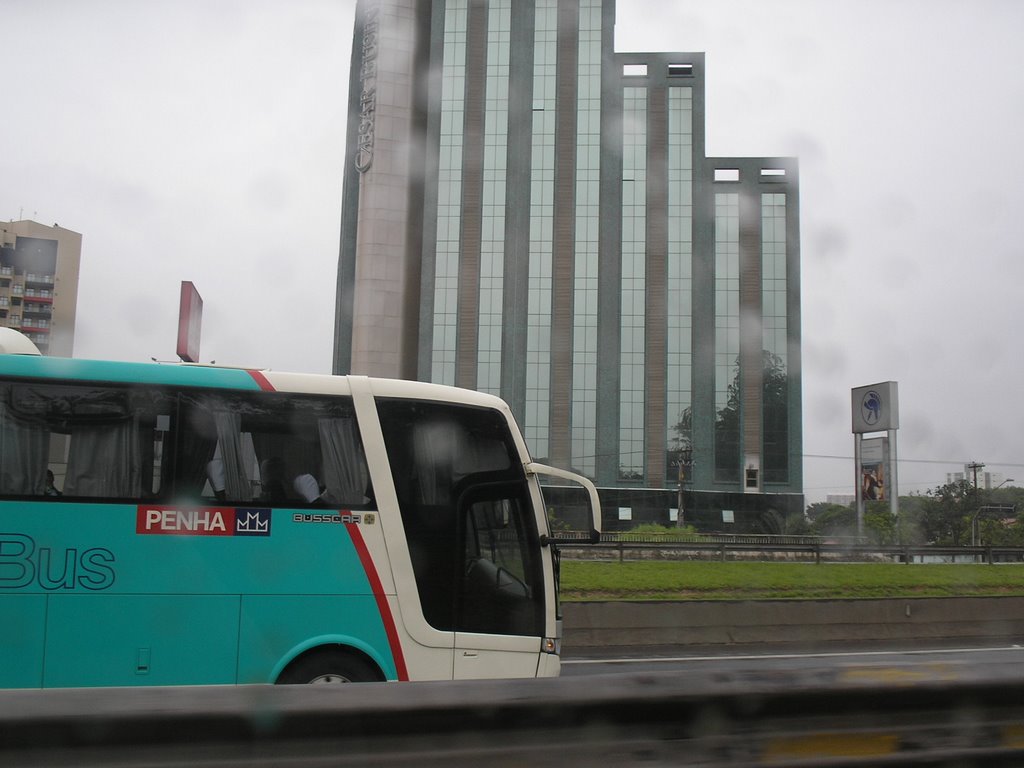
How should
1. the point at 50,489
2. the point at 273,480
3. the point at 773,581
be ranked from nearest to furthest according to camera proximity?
1. the point at 50,489
2. the point at 273,480
3. the point at 773,581

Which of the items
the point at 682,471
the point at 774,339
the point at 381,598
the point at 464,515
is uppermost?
the point at 774,339

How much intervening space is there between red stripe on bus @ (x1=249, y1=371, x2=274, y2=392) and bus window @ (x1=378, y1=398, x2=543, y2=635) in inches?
34.1

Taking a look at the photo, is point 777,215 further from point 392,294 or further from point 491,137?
point 392,294

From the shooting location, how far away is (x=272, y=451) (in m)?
6.75

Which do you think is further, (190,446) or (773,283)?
(773,283)

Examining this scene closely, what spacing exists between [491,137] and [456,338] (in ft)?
37.6

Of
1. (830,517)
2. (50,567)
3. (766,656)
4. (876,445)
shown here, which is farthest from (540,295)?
(50,567)

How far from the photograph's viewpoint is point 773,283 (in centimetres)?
4697

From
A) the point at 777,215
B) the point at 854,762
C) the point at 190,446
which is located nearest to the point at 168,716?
the point at 854,762

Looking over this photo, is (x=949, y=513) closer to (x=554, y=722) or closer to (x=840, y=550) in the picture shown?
(x=840, y=550)

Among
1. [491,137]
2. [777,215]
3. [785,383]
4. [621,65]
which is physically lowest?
[785,383]

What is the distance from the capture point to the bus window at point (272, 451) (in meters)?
6.59

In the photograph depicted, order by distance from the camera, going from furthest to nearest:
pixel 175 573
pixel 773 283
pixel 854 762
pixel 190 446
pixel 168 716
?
pixel 773 283 < pixel 190 446 < pixel 175 573 < pixel 854 762 < pixel 168 716

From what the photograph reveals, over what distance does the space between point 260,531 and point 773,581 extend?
13.6 meters
